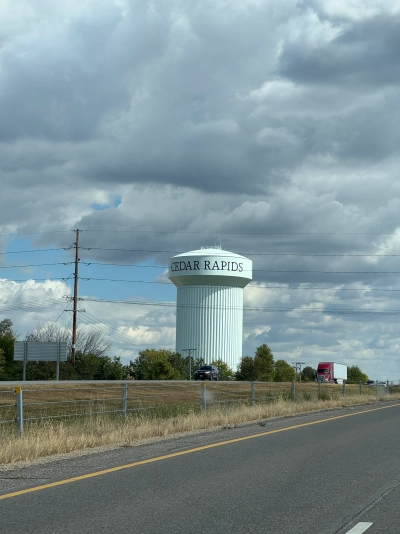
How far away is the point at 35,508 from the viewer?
8.66m

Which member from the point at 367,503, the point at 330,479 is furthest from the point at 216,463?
the point at 367,503

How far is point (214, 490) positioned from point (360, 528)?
2.67 metres

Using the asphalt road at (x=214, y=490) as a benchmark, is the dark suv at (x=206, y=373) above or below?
above

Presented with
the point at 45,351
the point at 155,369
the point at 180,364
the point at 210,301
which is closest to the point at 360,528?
the point at 45,351

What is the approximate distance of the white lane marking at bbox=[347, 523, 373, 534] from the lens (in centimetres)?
742

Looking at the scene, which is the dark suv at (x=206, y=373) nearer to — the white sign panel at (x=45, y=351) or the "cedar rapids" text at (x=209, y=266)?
the white sign panel at (x=45, y=351)

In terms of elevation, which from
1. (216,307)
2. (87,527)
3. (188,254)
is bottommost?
(87,527)

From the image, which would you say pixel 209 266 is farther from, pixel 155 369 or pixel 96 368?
pixel 96 368

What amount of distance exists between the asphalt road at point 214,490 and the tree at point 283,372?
11236 cm

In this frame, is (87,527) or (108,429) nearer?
(87,527)

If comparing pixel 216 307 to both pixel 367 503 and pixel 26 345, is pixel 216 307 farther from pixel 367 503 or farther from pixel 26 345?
pixel 367 503

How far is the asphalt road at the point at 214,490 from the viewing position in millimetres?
7807

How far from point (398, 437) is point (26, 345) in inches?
2086

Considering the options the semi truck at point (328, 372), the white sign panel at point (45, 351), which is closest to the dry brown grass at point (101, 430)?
the white sign panel at point (45, 351)
